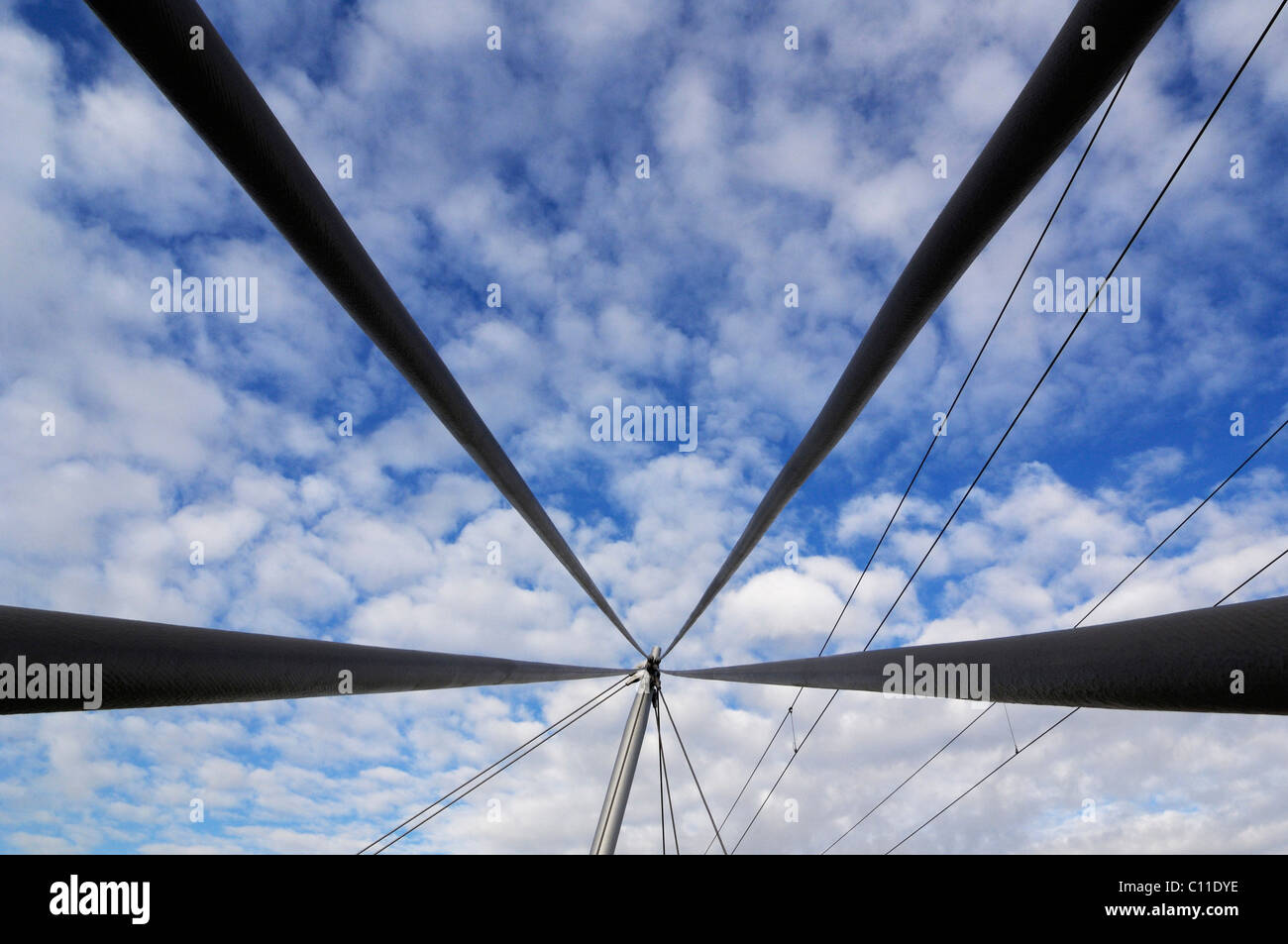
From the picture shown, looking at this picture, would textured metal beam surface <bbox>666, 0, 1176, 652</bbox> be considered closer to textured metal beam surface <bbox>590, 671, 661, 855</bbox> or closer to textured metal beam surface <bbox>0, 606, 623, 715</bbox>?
textured metal beam surface <bbox>0, 606, 623, 715</bbox>

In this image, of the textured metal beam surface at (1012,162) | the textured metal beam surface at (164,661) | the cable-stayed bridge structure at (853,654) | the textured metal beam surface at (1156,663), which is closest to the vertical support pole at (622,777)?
the cable-stayed bridge structure at (853,654)

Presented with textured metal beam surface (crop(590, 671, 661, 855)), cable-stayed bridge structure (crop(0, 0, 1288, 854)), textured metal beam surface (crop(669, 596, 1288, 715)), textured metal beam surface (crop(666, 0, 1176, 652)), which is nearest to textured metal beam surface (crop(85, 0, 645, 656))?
cable-stayed bridge structure (crop(0, 0, 1288, 854))

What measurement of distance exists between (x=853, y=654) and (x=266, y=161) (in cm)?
547

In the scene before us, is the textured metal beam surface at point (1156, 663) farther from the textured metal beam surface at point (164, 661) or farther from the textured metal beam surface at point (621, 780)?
the textured metal beam surface at point (621, 780)

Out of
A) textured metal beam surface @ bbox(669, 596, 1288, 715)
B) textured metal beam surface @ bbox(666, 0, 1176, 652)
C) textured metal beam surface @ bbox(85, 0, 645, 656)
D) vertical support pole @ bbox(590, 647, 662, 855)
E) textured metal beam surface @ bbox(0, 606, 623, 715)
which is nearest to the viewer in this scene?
textured metal beam surface @ bbox(669, 596, 1288, 715)

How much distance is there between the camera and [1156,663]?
7.73ft

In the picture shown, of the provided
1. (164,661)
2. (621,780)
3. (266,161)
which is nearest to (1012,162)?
(266,161)

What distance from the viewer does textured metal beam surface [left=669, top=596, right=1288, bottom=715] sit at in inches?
80.7

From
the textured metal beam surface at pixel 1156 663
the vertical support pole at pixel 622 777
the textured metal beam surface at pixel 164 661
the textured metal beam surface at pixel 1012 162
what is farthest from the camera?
the vertical support pole at pixel 622 777

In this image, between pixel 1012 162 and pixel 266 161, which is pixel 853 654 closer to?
pixel 1012 162

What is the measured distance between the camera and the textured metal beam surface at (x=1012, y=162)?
363cm

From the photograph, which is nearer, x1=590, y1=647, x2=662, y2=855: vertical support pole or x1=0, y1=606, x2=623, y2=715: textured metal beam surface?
x1=0, y1=606, x2=623, y2=715: textured metal beam surface

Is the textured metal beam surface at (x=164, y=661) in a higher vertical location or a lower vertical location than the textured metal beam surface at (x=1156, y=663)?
higher
